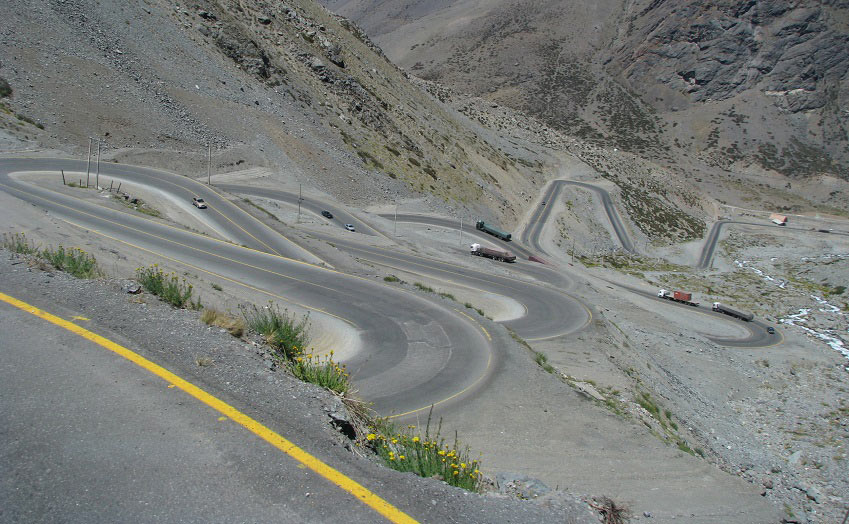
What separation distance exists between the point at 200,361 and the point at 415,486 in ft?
10.9

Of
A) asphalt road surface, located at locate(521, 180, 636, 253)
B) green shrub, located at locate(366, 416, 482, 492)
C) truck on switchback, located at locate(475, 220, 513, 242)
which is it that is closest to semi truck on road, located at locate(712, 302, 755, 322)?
asphalt road surface, located at locate(521, 180, 636, 253)

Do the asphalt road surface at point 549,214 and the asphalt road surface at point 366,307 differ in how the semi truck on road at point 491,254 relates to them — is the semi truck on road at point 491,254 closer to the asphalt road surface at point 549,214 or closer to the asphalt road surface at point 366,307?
the asphalt road surface at point 549,214

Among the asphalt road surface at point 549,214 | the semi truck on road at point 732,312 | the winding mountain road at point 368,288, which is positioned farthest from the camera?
the asphalt road surface at point 549,214

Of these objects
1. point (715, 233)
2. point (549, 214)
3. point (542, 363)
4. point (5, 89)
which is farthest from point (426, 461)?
point (715, 233)

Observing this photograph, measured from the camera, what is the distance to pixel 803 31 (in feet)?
507

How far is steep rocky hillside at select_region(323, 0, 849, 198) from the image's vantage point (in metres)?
137

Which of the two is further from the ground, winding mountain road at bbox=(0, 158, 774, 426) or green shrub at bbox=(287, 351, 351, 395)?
green shrub at bbox=(287, 351, 351, 395)

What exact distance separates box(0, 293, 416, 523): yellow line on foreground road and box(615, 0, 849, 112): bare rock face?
591ft

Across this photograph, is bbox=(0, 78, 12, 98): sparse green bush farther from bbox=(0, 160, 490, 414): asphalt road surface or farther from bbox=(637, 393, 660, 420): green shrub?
bbox=(637, 393, 660, 420): green shrub

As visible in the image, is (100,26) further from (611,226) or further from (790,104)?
(790,104)

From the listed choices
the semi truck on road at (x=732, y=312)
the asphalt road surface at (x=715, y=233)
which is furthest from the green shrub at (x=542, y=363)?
the asphalt road surface at (x=715, y=233)

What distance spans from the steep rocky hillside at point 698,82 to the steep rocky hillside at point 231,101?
3024 inches

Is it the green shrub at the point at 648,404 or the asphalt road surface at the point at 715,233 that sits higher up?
the asphalt road surface at the point at 715,233

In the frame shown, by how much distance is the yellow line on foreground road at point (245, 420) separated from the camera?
479 cm
